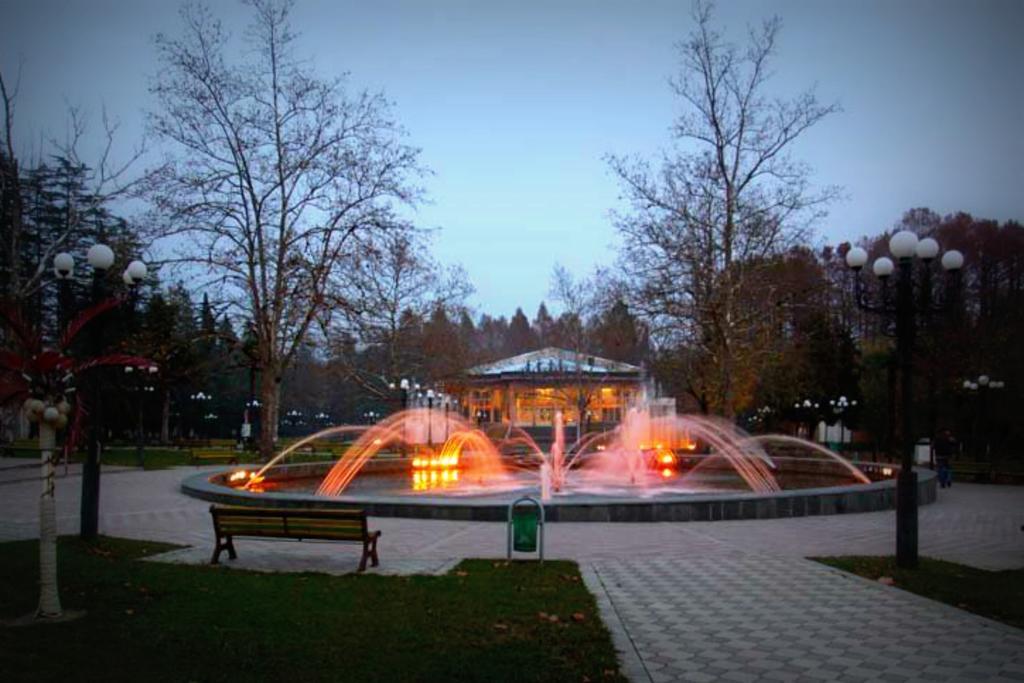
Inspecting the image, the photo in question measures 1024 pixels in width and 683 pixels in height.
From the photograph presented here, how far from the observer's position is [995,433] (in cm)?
3834

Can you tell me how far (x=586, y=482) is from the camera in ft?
76.9

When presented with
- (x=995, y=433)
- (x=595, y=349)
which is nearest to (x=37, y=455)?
(x=595, y=349)

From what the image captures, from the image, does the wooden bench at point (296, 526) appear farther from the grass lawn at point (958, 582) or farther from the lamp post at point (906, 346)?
the lamp post at point (906, 346)

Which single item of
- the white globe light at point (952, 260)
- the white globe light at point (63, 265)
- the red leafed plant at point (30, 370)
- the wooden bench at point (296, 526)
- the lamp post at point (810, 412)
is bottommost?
the wooden bench at point (296, 526)

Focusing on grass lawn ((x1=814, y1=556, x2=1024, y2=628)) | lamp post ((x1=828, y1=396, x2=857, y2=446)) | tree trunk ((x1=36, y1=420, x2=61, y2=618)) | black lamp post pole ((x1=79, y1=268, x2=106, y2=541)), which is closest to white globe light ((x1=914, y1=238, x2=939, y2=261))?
grass lawn ((x1=814, y1=556, x2=1024, y2=628))

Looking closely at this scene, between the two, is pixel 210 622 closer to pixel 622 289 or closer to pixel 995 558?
pixel 995 558

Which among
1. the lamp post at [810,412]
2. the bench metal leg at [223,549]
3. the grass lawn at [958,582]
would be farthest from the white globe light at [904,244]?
the lamp post at [810,412]

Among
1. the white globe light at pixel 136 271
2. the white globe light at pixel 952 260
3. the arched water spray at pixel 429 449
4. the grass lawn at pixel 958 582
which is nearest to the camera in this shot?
the grass lawn at pixel 958 582

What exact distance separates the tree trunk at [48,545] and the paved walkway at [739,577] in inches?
121

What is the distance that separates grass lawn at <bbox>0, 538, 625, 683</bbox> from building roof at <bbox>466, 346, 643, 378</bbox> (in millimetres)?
40903

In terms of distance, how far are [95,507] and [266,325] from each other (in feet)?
58.4

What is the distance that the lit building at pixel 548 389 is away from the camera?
5356 centimetres

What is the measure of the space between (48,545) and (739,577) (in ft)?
24.5

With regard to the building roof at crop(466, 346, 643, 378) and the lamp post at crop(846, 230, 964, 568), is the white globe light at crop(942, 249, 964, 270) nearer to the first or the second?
the lamp post at crop(846, 230, 964, 568)
